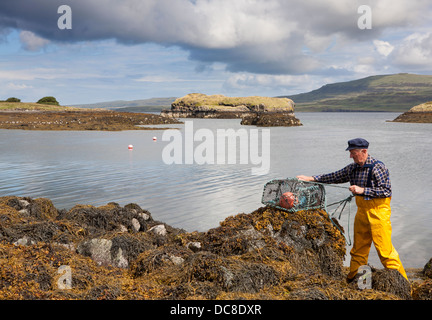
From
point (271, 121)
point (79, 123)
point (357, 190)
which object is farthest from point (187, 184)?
point (271, 121)

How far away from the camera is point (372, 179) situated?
5773mm

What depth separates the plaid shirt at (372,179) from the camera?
5586mm

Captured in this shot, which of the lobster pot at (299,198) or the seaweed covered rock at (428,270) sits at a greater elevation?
the lobster pot at (299,198)

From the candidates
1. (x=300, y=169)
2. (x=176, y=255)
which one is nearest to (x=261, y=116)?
(x=300, y=169)

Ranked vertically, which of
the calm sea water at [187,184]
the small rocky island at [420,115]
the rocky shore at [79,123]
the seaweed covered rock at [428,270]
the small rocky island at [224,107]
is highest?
the small rocky island at [224,107]

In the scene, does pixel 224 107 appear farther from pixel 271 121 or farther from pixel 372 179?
pixel 372 179

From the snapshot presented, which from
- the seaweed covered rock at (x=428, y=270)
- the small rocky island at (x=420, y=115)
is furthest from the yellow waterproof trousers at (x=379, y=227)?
the small rocky island at (x=420, y=115)

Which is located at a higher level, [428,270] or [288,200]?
[288,200]

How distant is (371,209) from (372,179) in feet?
1.52

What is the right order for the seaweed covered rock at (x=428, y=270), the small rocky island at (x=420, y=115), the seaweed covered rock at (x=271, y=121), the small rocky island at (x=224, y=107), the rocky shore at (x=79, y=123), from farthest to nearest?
the small rocky island at (x=224, y=107)
the small rocky island at (x=420, y=115)
the seaweed covered rock at (x=271, y=121)
the rocky shore at (x=79, y=123)
the seaweed covered rock at (x=428, y=270)

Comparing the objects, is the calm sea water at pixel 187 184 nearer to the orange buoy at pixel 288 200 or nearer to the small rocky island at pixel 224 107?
the orange buoy at pixel 288 200

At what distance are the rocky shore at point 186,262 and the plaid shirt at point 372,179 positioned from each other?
1.13 meters
